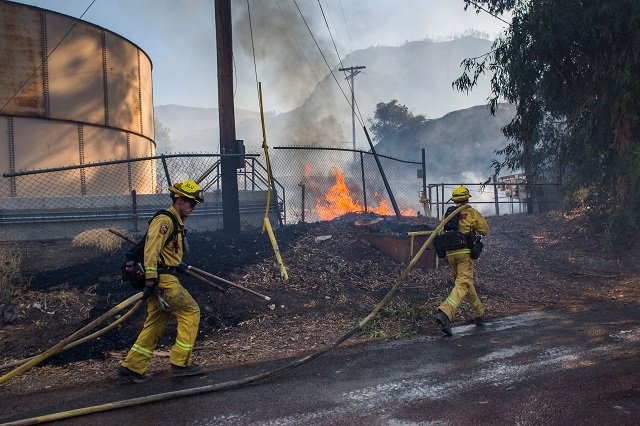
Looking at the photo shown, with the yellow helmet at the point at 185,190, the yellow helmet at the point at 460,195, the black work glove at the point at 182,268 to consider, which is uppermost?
the yellow helmet at the point at 185,190

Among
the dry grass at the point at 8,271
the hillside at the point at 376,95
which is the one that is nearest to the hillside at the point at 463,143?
the hillside at the point at 376,95

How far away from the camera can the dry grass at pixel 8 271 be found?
6511mm

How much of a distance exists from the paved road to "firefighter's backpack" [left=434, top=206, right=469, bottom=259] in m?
1.38

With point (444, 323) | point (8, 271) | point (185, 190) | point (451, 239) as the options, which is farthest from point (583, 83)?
point (8, 271)

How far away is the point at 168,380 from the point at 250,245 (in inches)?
184

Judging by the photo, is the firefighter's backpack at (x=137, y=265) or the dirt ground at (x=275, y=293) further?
the dirt ground at (x=275, y=293)

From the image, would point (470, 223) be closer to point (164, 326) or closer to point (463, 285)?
point (463, 285)

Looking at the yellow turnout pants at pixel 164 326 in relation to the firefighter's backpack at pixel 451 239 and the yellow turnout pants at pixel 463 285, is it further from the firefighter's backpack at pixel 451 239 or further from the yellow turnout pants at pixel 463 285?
the firefighter's backpack at pixel 451 239

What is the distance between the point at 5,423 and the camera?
3654 millimetres

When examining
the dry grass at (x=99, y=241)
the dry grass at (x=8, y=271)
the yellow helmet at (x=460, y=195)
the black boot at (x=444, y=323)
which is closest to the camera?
the black boot at (x=444, y=323)

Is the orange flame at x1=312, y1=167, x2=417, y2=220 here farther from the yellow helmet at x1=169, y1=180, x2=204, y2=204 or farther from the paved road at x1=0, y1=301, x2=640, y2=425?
the yellow helmet at x1=169, y1=180, x2=204, y2=204

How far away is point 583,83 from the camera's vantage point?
11047 millimetres

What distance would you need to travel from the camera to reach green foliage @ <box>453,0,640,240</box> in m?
9.68

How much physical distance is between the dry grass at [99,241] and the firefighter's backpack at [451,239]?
5.49m
